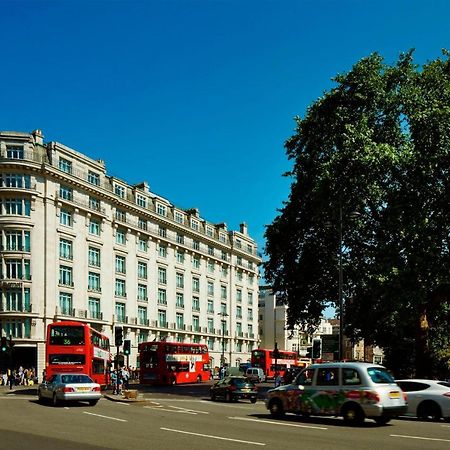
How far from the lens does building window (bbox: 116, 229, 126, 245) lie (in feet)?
248

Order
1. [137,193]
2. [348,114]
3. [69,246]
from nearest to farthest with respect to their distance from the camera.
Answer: [348,114], [69,246], [137,193]

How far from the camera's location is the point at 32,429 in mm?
17328

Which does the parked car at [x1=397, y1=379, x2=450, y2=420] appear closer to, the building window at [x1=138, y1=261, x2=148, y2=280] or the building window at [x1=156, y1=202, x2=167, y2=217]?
the building window at [x1=138, y1=261, x2=148, y2=280]

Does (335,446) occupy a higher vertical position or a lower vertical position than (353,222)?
lower

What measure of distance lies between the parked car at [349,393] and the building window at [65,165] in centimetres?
5016

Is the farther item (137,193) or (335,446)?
(137,193)

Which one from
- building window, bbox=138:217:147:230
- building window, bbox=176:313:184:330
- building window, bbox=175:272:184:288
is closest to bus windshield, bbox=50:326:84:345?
building window, bbox=138:217:147:230

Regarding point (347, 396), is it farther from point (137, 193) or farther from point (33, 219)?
point (137, 193)

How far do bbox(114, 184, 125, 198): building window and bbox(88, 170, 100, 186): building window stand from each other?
4.29 m

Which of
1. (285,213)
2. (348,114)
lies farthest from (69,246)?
(348,114)

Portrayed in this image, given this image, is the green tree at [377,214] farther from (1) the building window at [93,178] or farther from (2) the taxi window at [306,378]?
(1) the building window at [93,178]

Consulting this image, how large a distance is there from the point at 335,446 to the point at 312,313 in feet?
94.3

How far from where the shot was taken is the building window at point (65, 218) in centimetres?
6562

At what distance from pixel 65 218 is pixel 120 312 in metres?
14.0
